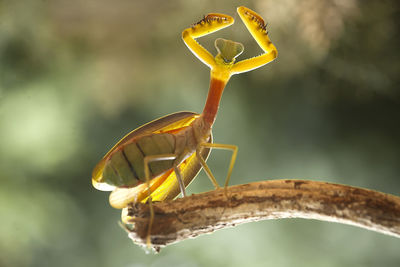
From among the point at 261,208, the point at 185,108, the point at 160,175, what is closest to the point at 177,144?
the point at 160,175

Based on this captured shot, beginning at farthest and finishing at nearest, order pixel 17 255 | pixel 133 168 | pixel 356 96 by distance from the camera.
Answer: pixel 356 96 < pixel 17 255 < pixel 133 168

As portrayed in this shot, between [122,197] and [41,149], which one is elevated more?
[122,197]

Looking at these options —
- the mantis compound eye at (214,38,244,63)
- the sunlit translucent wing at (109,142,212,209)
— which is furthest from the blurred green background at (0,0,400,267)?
the mantis compound eye at (214,38,244,63)

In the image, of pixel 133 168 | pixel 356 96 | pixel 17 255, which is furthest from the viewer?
pixel 356 96

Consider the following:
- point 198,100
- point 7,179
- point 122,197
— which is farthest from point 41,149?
point 122,197

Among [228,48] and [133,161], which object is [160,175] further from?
[228,48]

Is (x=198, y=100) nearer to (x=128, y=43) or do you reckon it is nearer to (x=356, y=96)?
(x=128, y=43)

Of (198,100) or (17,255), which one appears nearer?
(17,255)

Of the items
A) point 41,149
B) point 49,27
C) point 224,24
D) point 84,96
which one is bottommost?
point 41,149
